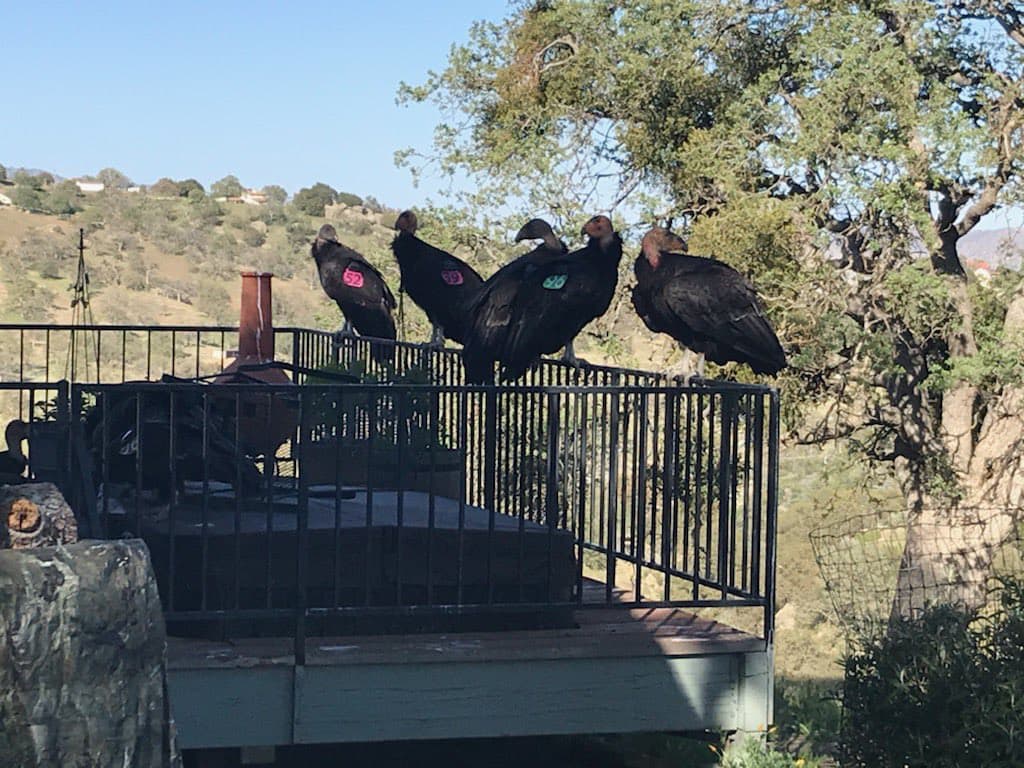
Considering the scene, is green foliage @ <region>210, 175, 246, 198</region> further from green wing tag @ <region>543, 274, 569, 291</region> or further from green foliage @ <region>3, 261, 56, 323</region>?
green wing tag @ <region>543, 274, 569, 291</region>

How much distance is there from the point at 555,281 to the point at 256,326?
385 cm

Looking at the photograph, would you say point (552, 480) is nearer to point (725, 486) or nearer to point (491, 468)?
point (725, 486)

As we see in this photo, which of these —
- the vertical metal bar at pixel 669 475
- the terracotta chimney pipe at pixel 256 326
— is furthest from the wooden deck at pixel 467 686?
the terracotta chimney pipe at pixel 256 326

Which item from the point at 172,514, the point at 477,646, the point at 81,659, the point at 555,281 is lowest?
the point at 477,646

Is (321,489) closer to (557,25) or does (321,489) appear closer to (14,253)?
(557,25)

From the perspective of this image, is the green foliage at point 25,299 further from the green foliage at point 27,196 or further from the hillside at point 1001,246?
the hillside at point 1001,246

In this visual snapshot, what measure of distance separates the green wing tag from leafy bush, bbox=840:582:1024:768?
2315 millimetres

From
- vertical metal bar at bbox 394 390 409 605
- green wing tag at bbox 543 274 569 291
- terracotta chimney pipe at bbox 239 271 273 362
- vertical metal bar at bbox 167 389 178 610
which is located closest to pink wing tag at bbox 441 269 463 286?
terracotta chimney pipe at bbox 239 271 273 362

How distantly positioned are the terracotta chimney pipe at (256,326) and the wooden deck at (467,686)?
4.94m

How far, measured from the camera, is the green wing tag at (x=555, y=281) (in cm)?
735

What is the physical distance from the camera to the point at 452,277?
388 inches

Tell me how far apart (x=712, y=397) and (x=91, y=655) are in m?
4.35

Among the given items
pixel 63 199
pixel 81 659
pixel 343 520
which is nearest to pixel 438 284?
pixel 343 520

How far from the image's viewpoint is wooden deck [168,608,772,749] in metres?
5.49
